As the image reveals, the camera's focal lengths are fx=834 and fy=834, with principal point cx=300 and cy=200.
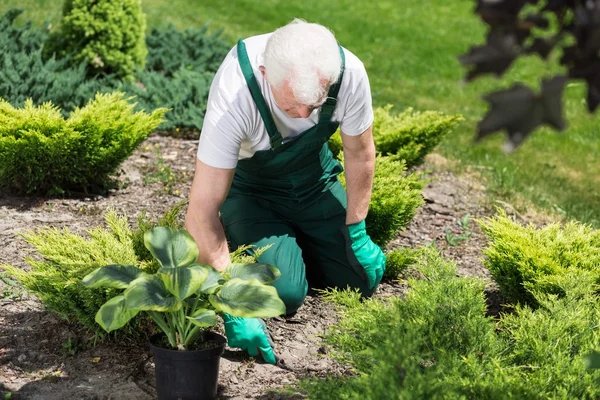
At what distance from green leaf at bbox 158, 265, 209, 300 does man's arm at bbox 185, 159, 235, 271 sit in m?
0.52

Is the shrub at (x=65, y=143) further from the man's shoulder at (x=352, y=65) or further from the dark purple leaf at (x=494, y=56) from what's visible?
the dark purple leaf at (x=494, y=56)

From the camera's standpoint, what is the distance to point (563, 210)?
5.32 metres

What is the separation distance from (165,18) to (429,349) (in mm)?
7785

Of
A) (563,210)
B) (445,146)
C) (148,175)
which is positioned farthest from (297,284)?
(445,146)

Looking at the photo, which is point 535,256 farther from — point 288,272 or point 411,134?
point 411,134

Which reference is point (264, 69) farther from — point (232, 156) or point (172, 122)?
point (172, 122)

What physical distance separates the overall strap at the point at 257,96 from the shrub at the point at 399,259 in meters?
0.99

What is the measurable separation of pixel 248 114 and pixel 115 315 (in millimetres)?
1026

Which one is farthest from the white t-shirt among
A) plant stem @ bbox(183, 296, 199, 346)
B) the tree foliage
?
the tree foliage

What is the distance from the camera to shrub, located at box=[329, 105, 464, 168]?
5.06m

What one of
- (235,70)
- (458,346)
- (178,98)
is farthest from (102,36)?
(458,346)

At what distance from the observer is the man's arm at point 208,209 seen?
3203 millimetres

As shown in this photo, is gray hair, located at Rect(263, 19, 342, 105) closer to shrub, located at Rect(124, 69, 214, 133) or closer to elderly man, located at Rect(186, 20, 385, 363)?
elderly man, located at Rect(186, 20, 385, 363)

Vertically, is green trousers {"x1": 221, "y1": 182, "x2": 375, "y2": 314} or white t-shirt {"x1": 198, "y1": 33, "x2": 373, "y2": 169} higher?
white t-shirt {"x1": 198, "y1": 33, "x2": 373, "y2": 169}
